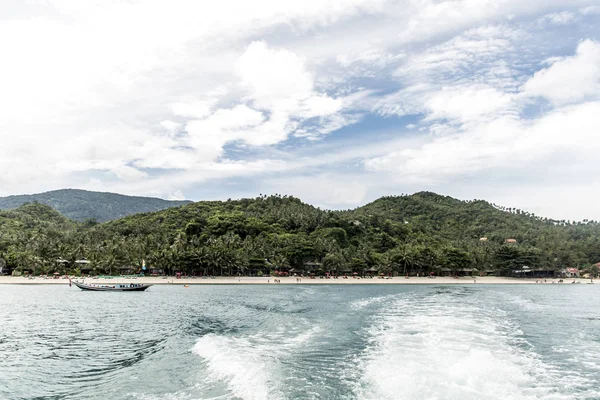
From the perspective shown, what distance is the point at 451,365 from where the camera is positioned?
20297 millimetres

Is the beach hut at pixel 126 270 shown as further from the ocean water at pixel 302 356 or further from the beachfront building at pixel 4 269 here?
the ocean water at pixel 302 356

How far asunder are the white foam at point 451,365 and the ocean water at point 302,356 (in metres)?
0.08

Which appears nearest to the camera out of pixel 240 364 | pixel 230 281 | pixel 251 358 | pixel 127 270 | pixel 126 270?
pixel 240 364

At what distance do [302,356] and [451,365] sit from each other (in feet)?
25.3

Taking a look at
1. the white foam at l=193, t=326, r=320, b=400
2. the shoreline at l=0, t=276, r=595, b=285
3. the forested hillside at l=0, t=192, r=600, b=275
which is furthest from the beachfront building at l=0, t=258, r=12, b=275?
the white foam at l=193, t=326, r=320, b=400

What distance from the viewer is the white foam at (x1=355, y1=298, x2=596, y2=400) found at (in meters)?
17.1

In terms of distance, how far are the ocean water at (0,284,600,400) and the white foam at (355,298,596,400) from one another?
0.08 metres

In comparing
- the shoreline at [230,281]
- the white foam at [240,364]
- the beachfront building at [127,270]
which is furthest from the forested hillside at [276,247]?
the white foam at [240,364]

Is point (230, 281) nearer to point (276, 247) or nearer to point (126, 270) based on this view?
point (276, 247)

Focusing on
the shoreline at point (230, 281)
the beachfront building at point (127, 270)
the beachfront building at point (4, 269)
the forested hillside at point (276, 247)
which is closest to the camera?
the shoreline at point (230, 281)

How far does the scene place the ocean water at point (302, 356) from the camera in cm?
1781

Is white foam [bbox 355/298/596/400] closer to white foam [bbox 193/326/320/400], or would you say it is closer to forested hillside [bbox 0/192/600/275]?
white foam [bbox 193/326/320/400]

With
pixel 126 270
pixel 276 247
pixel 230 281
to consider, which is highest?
pixel 276 247

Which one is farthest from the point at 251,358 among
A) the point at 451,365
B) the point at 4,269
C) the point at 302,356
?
the point at 4,269
